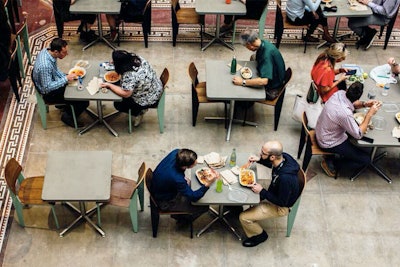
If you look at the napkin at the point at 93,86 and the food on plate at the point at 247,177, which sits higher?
the napkin at the point at 93,86

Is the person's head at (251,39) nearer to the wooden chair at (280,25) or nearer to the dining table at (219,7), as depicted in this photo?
the dining table at (219,7)

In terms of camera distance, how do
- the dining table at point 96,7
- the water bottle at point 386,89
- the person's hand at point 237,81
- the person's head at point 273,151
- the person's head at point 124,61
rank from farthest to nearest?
the dining table at point 96,7
the water bottle at point 386,89
the person's hand at point 237,81
the person's head at point 124,61
the person's head at point 273,151

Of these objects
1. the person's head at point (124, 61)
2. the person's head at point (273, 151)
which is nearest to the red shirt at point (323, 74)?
the person's head at point (273, 151)

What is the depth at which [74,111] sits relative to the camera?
7988 millimetres

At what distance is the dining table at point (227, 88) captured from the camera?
7.60 m

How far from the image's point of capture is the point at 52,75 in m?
7.54

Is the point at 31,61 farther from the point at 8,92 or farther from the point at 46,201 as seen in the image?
the point at 46,201

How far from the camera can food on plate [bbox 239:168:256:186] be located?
642 centimetres

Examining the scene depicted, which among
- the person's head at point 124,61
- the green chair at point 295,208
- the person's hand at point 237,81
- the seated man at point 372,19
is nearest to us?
the green chair at point 295,208

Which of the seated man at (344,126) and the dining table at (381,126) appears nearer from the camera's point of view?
the seated man at (344,126)

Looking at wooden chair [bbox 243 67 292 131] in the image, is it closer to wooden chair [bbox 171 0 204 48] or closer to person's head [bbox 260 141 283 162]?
person's head [bbox 260 141 283 162]

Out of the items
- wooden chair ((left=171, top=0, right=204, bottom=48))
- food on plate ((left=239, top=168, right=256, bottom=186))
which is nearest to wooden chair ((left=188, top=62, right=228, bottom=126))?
wooden chair ((left=171, top=0, right=204, bottom=48))

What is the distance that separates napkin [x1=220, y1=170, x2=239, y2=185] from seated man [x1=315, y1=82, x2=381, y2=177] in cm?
145

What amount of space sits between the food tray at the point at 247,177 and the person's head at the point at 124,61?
1975mm
